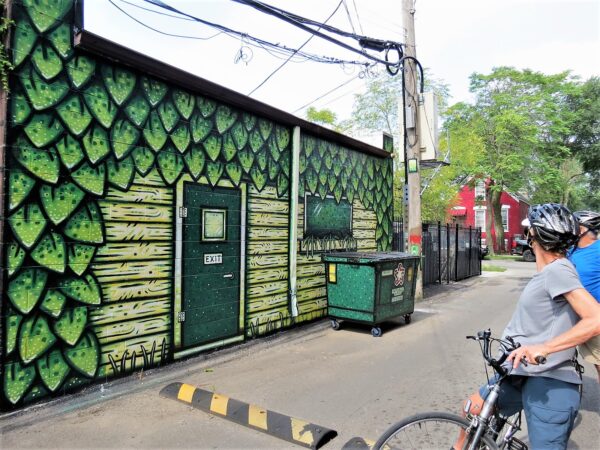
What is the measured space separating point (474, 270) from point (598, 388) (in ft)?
41.2

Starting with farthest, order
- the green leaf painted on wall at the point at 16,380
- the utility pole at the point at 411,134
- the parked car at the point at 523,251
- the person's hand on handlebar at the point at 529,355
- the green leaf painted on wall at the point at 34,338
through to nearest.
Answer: the parked car at the point at 523,251, the utility pole at the point at 411,134, the green leaf painted on wall at the point at 34,338, the green leaf painted on wall at the point at 16,380, the person's hand on handlebar at the point at 529,355

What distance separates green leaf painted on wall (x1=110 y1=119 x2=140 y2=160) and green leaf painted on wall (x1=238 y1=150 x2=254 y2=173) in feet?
5.73

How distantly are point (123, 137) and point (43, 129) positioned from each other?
0.85 metres

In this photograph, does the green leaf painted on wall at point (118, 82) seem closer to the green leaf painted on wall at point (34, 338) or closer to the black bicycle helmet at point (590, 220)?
the green leaf painted on wall at point (34, 338)

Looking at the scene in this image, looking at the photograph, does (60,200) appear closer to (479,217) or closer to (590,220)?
(590,220)

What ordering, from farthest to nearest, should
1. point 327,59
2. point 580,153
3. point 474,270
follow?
point 580,153 → point 474,270 → point 327,59

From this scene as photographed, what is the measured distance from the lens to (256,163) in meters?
6.73

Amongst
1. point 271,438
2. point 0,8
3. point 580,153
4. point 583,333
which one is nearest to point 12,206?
point 0,8

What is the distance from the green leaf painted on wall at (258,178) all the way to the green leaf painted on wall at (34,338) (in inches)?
136

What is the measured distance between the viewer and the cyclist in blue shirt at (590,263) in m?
3.15

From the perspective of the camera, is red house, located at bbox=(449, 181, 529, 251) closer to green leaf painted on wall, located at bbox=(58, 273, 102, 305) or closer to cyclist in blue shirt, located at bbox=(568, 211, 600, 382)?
cyclist in blue shirt, located at bbox=(568, 211, 600, 382)

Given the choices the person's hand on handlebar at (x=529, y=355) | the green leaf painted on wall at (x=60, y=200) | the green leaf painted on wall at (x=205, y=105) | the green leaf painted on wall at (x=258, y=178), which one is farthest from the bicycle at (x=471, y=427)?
the green leaf painted on wall at (x=258, y=178)

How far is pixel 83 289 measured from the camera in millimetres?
4445

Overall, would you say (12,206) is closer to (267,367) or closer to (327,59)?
(267,367)
